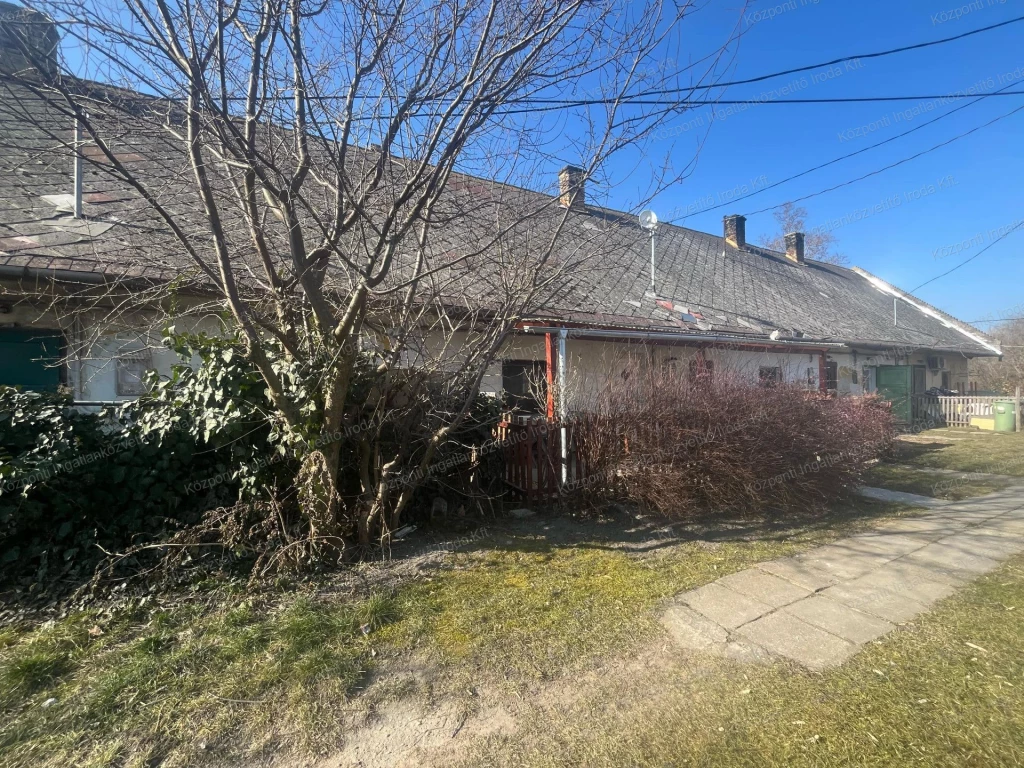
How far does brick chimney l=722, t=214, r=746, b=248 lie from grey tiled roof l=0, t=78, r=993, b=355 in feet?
1.79

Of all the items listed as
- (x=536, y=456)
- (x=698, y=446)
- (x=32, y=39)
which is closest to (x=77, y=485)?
(x=32, y=39)

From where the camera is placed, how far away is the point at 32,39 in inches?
137

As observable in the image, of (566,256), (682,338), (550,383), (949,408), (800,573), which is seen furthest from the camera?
(949,408)

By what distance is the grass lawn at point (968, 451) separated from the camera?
→ 884 cm

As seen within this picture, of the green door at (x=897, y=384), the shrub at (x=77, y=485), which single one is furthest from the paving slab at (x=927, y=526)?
the green door at (x=897, y=384)

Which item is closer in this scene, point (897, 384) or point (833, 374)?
point (833, 374)

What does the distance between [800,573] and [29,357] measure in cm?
755

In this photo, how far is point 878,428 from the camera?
850 cm

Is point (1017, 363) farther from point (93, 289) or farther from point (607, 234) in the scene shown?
point (93, 289)

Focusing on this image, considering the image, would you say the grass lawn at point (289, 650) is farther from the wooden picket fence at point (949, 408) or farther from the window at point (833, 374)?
the wooden picket fence at point (949, 408)

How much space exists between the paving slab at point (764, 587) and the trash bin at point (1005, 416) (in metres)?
14.9

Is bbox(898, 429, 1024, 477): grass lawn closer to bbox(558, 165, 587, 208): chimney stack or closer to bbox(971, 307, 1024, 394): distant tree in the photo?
bbox(558, 165, 587, 208): chimney stack

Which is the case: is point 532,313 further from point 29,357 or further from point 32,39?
point 29,357

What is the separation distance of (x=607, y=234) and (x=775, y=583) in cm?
377
